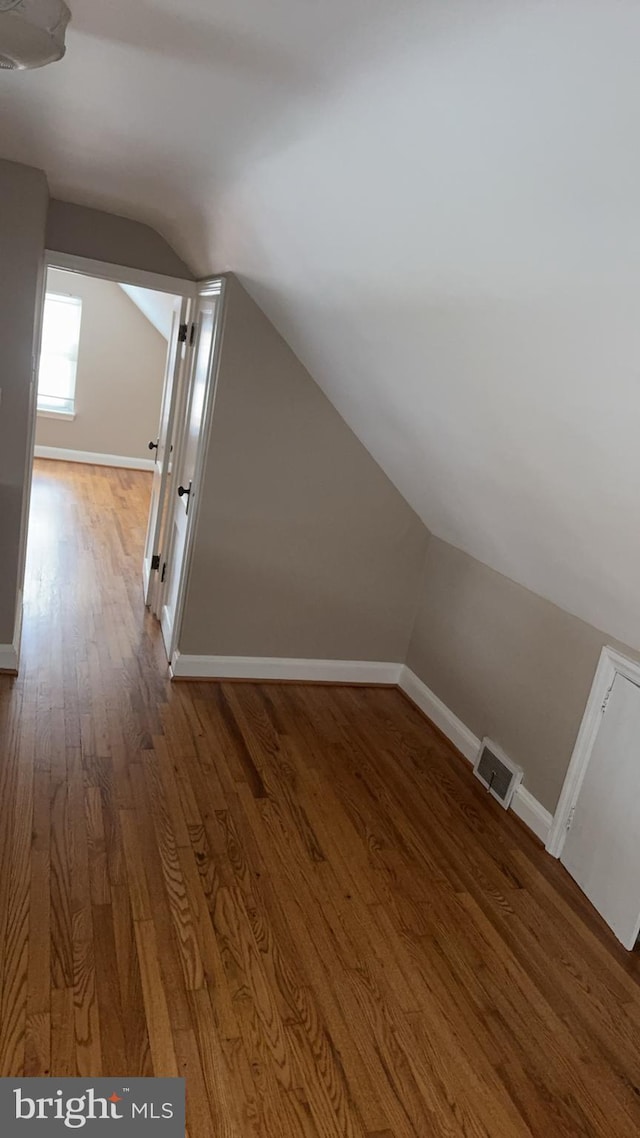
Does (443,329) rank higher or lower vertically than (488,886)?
higher

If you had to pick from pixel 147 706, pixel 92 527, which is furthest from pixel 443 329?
pixel 92 527

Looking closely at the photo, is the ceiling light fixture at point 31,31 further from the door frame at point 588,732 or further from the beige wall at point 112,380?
the beige wall at point 112,380

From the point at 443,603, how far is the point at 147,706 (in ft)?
5.04

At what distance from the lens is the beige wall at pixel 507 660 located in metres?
3.03

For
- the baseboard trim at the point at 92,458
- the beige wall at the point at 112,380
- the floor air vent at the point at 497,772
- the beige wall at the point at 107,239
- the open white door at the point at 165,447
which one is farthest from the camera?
the baseboard trim at the point at 92,458

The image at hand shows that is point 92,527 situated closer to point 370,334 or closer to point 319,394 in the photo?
point 319,394

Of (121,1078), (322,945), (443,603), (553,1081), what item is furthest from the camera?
(443,603)

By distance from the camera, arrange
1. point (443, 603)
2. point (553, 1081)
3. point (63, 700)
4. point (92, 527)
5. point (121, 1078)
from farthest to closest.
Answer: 1. point (92, 527)
2. point (443, 603)
3. point (63, 700)
4. point (553, 1081)
5. point (121, 1078)

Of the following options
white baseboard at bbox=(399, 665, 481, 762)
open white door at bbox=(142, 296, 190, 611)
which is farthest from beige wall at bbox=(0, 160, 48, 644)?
white baseboard at bbox=(399, 665, 481, 762)

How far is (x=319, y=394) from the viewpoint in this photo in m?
3.72

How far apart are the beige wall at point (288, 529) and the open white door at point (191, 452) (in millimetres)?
50

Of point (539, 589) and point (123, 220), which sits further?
point (123, 220)

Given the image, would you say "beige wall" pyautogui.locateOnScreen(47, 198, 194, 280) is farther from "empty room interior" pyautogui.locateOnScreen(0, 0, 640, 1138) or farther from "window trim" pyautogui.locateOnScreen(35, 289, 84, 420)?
"window trim" pyautogui.locateOnScreen(35, 289, 84, 420)

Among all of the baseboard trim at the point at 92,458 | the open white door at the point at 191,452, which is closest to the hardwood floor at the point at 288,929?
the open white door at the point at 191,452
